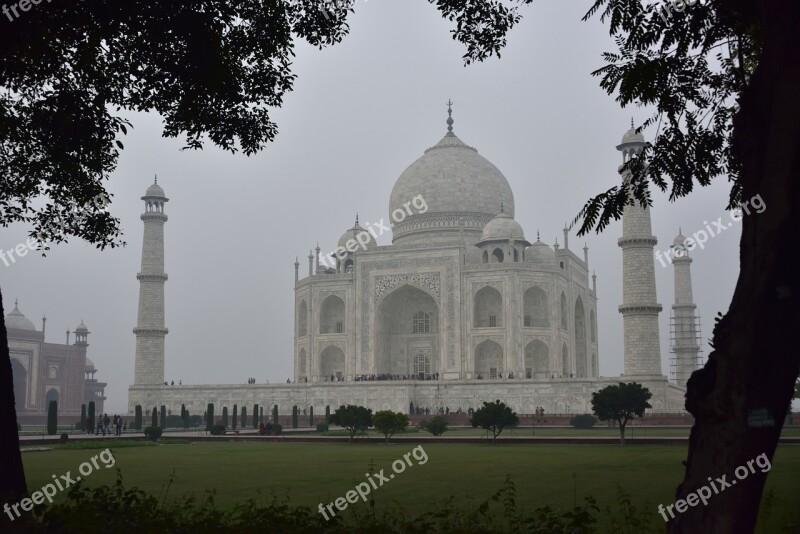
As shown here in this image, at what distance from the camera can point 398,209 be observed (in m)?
42.6

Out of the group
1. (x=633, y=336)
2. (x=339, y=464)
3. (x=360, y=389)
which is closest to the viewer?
(x=339, y=464)

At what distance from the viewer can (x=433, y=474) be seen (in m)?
9.59

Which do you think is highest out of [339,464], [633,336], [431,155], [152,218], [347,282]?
[431,155]

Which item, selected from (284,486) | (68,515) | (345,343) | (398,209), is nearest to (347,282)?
(345,343)

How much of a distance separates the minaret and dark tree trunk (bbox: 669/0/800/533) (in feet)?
88.1

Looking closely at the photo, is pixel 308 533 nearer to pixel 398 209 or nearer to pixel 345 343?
pixel 345 343

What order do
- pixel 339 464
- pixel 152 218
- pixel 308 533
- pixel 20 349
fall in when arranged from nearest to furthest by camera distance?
pixel 308 533
pixel 339 464
pixel 152 218
pixel 20 349

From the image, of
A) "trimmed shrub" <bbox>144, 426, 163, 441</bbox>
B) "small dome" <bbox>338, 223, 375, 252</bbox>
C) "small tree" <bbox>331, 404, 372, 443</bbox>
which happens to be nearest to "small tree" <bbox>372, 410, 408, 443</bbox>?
"small tree" <bbox>331, 404, 372, 443</bbox>

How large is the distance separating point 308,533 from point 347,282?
33.8m

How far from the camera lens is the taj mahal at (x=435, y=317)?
3262 cm

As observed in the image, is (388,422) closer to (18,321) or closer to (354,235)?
(354,235)

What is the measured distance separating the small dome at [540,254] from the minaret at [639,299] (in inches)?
314

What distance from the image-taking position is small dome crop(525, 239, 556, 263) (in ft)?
127

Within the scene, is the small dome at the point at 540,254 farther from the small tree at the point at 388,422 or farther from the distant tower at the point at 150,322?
the small tree at the point at 388,422
